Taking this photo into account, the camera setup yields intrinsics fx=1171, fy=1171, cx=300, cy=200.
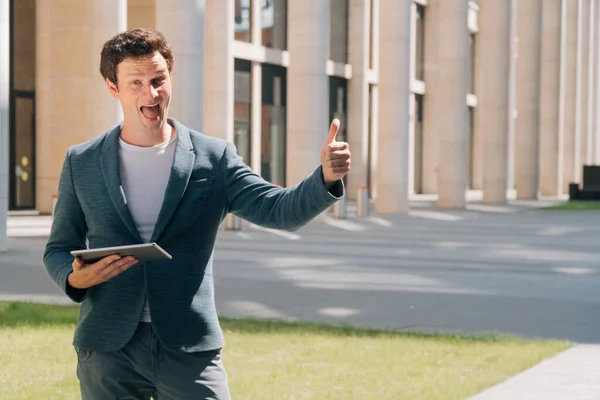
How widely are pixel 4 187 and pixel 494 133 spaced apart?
26.9 meters

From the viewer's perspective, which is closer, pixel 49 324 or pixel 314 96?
pixel 49 324

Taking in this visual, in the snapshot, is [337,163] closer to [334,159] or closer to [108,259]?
[334,159]

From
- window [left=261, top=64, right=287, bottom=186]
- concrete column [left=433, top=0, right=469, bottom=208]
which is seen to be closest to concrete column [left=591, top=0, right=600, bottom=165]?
window [left=261, top=64, right=287, bottom=186]

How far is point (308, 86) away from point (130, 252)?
28.0 m

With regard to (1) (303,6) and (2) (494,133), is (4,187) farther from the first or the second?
(2) (494,133)

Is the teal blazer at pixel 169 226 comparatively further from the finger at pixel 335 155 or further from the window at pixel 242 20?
the window at pixel 242 20

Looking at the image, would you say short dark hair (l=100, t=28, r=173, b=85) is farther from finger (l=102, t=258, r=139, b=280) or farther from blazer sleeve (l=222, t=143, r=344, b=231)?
finger (l=102, t=258, r=139, b=280)

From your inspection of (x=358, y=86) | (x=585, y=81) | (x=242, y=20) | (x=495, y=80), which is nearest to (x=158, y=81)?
(x=242, y=20)

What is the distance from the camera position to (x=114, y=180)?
3992 mm

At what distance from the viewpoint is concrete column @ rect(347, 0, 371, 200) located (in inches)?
1829


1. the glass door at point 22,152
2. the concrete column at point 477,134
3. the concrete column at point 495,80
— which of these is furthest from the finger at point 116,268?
the concrete column at point 477,134

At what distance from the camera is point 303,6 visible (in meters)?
31.5

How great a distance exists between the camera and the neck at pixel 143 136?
4.04 m

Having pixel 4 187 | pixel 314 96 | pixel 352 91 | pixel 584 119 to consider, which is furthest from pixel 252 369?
pixel 584 119
